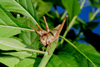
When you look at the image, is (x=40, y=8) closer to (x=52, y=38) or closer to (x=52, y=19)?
(x=52, y=19)

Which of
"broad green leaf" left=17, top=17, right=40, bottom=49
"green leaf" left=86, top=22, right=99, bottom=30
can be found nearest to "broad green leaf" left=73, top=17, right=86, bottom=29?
"green leaf" left=86, top=22, right=99, bottom=30

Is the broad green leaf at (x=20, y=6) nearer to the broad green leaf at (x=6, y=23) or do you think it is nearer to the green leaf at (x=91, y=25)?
the broad green leaf at (x=6, y=23)

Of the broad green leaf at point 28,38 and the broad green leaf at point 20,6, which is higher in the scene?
the broad green leaf at point 20,6

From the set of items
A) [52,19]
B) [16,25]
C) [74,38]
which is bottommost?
[74,38]

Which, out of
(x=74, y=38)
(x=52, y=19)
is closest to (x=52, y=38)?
(x=52, y=19)

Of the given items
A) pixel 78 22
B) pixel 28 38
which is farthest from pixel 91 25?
pixel 28 38

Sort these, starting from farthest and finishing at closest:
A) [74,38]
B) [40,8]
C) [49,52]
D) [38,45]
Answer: [74,38] < [40,8] < [38,45] < [49,52]

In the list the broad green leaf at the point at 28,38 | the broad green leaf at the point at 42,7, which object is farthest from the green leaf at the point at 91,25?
the broad green leaf at the point at 28,38

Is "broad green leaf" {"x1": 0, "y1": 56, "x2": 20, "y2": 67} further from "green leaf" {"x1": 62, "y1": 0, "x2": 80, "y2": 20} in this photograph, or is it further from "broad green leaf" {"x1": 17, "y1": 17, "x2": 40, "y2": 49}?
"green leaf" {"x1": 62, "y1": 0, "x2": 80, "y2": 20}

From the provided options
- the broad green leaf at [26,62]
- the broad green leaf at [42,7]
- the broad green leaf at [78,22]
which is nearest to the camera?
the broad green leaf at [26,62]

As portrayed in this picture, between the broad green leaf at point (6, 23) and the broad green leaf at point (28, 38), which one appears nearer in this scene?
the broad green leaf at point (6, 23)

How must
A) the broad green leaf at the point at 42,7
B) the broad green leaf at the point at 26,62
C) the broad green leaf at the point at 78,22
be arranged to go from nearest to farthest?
the broad green leaf at the point at 26,62 → the broad green leaf at the point at 42,7 → the broad green leaf at the point at 78,22
